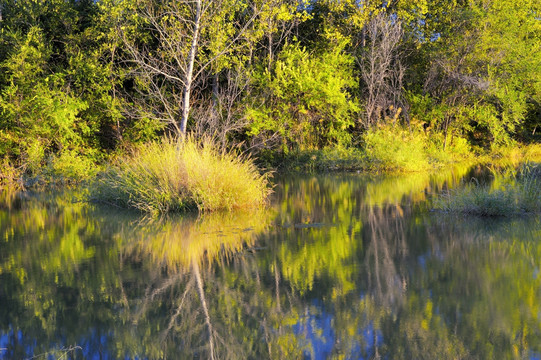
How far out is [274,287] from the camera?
23.8 ft

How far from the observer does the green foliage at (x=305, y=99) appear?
25.3 m

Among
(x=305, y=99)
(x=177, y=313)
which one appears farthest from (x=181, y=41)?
(x=177, y=313)

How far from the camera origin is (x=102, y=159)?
82.9 feet

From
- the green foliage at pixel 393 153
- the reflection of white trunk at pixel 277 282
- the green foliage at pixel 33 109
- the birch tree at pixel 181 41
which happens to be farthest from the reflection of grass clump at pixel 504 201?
the green foliage at pixel 33 109

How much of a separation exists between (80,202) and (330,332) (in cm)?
1252

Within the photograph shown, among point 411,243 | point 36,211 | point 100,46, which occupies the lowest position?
point 36,211

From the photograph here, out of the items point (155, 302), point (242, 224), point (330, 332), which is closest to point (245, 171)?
point (242, 224)

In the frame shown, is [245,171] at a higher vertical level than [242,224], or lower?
higher

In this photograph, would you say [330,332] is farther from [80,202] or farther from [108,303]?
[80,202]

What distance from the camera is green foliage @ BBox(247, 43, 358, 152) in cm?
2528

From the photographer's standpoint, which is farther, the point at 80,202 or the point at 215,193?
the point at 80,202

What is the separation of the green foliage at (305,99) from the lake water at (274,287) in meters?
13.0

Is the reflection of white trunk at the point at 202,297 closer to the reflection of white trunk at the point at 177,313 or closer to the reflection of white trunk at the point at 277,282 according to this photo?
the reflection of white trunk at the point at 177,313

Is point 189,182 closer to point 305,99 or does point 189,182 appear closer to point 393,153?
point 393,153
